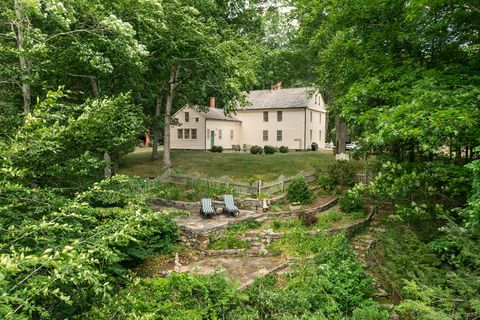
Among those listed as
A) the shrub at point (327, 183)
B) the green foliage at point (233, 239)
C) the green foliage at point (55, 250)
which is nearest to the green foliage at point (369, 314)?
the green foliage at point (55, 250)

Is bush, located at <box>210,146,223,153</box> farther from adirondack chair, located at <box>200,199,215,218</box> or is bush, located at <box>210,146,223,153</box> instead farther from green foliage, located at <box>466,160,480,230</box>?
green foliage, located at <box>466,160,480,230</box>

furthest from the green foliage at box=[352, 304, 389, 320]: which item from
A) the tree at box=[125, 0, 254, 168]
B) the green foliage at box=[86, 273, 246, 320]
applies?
the tree at box=[125, 0, 254, 168]

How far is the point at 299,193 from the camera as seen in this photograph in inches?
677

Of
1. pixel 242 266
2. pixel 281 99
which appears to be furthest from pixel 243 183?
pixel 281 99

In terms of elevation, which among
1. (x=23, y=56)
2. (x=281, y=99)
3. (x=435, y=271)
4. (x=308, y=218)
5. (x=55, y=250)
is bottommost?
(x=308, y=218)

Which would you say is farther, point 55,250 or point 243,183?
point 243,183

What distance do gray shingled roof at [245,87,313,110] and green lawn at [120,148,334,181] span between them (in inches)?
334

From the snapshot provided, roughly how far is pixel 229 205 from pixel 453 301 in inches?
415

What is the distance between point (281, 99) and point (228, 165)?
14813 millimetres

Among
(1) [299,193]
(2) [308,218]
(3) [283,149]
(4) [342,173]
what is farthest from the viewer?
(3) [283,149]

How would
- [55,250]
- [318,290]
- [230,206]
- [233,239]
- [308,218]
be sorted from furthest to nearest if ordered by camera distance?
[230,206], [308,218], [233,239], [318,290], [55,250]

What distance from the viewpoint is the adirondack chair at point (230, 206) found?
1543cm

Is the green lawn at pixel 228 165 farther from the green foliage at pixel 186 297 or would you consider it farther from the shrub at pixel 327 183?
the green foliage at pixel 186 297

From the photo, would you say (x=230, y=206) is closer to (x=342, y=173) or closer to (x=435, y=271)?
(x=342, y=173)
